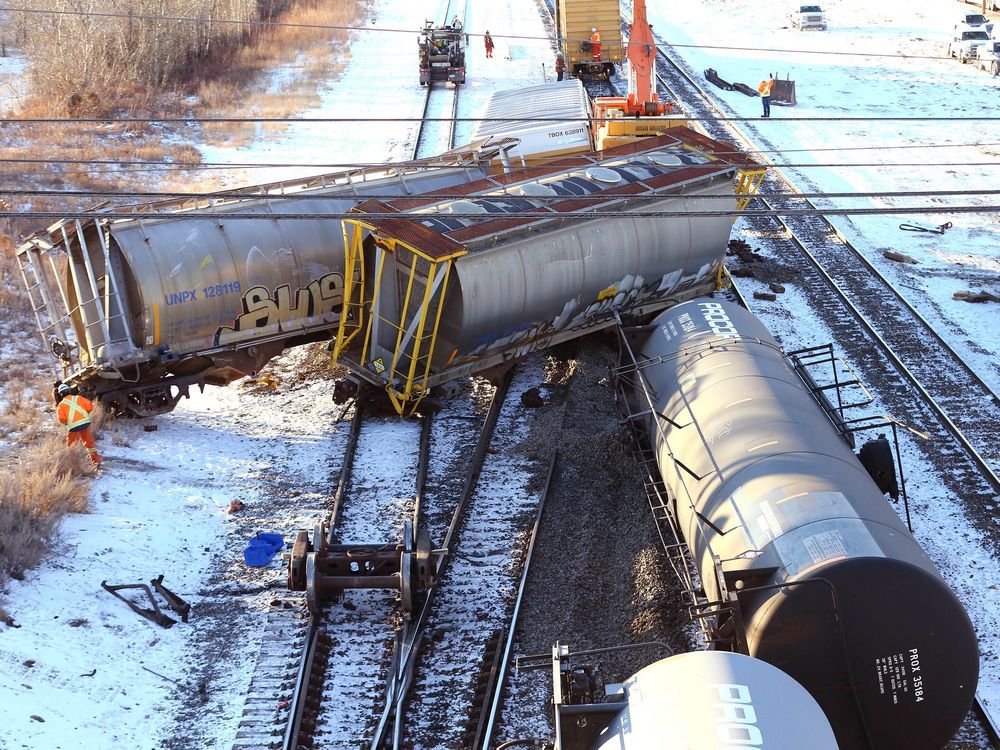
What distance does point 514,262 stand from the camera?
50.9ft

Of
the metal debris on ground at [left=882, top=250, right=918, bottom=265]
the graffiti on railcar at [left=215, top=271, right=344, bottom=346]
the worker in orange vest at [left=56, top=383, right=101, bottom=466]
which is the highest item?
the graffiti on railcar at [left=215, top=271, right=344, bottom=346]

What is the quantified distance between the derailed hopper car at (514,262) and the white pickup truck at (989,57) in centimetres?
2821

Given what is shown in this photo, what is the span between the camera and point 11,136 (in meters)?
30.5

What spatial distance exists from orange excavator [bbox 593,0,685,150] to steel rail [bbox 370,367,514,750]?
11.6 metres

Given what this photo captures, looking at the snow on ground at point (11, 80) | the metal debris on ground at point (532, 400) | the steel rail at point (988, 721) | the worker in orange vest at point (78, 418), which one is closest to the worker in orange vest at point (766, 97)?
the metal debris on ground at point (532, 400)

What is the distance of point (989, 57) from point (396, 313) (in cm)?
3476

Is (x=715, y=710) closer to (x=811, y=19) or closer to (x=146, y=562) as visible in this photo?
(x=146, y=562)

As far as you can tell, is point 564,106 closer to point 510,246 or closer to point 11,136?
point 510,246

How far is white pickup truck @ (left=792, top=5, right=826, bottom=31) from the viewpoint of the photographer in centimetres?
5059

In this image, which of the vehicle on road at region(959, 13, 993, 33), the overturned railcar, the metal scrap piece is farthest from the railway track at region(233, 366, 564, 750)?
the vehicle on road at region(959, 13, 993, 33)

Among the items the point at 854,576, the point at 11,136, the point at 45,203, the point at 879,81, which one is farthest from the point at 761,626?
the point at 879,81

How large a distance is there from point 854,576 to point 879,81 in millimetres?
36424

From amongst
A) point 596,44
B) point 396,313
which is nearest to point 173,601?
point 396,313

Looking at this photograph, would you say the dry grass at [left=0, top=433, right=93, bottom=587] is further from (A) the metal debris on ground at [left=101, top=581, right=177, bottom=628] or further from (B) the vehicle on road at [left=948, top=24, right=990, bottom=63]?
(B) the vehicle on road at [left=948, top=24, right=990, bottom=63]
